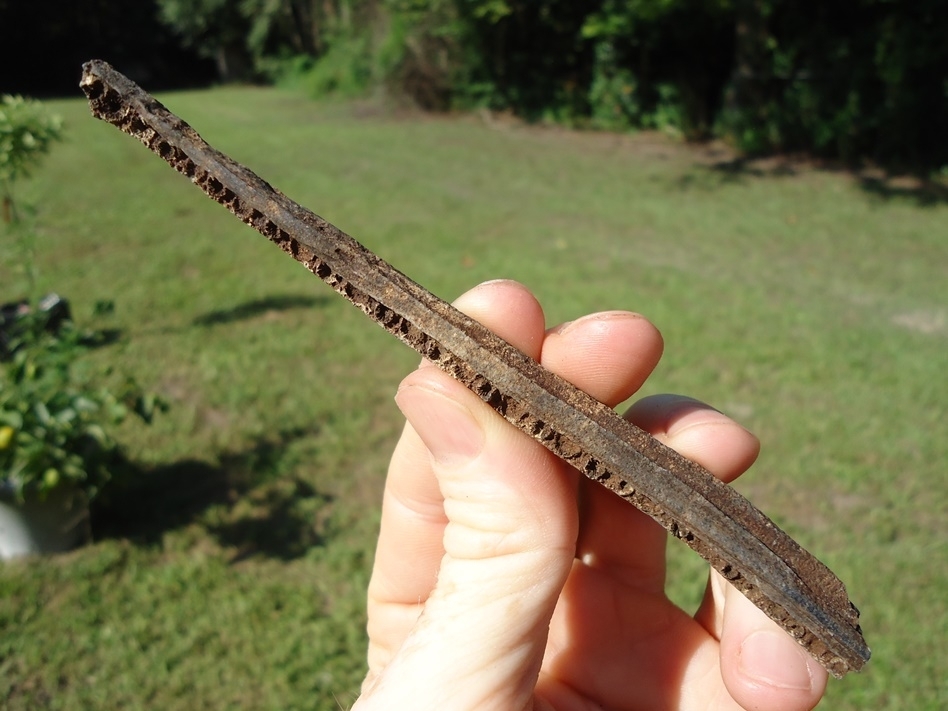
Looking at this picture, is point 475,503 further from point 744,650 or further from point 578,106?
point 578,106

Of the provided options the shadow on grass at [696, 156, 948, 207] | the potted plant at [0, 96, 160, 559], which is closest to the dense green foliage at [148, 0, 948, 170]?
the shadow on grass at [696, 156, 948, 207]

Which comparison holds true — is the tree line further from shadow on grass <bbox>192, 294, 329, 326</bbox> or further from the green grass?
shadow on grass <bbox>192, 294, 329, 326</bbox>

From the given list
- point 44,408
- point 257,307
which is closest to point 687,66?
point 257,307

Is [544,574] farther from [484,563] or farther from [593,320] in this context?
[593,320]

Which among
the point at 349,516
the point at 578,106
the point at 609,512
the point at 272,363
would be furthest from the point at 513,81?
the point at 609,512

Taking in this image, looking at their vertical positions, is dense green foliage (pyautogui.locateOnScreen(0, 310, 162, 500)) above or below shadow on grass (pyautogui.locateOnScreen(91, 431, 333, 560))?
above

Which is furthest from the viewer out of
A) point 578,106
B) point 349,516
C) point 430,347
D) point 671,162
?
point 578,106

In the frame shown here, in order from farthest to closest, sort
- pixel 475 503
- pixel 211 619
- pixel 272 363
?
1. pixel 272 363
2. pixel 211 619
3. pixel 475 503
